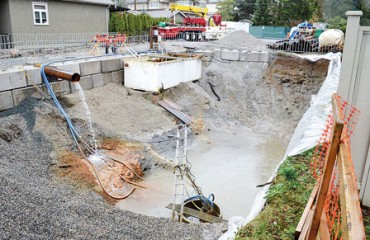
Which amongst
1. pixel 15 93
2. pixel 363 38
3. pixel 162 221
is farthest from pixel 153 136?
pixel 363 38

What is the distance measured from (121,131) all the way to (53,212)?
5256 mm

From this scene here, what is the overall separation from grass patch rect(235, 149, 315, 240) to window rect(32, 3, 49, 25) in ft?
57.7

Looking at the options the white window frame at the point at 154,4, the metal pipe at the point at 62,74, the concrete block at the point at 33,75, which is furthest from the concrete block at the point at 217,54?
the white window frame at the point at 154,4

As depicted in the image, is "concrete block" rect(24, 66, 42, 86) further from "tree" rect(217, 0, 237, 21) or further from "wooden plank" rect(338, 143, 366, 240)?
"tree" rect(217, 0, 237, 21)

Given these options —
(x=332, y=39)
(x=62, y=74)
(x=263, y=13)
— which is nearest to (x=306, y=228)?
(x=62, y=74)

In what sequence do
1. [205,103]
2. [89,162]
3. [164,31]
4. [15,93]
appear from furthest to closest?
[164,31]
[205,103]
[15,93]
[89,162]

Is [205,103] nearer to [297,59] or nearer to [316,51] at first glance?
[297,59]

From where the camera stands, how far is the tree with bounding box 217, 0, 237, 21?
52378 millimetres

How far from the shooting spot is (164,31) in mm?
25703

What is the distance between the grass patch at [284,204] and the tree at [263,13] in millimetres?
36648

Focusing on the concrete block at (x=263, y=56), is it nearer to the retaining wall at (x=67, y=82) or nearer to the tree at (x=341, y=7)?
the retaining wall at (x=67, y=82)

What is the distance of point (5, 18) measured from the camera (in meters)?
17.5

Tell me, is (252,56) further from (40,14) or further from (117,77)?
(40,14)

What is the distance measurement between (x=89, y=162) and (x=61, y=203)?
2564 mm
